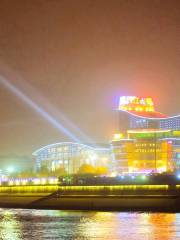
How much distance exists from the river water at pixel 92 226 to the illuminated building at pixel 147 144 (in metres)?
80.7

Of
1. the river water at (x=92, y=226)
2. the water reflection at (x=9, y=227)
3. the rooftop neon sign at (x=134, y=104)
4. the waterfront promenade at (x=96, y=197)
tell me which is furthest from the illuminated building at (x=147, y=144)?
the water reflection at (x=9, y=227)

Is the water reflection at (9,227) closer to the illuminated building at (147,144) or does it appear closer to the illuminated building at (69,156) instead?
the illuminated building at (147,144)

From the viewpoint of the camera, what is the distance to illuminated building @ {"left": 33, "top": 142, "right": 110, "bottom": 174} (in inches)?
5896

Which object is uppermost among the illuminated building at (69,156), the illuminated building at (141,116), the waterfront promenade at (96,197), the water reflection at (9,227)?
the illuminated building at (141,116)

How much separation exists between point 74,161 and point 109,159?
1126 centimetres

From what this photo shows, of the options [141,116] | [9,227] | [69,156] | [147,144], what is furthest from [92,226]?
[69,156]

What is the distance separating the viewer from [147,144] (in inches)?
5408

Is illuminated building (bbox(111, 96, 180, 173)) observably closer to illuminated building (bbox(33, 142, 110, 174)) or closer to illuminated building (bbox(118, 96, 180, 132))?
illuminated building (bbox(118, 96, 180, 132))

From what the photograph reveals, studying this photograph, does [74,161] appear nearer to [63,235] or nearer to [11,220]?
[11,220]

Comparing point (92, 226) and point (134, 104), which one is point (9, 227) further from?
point (134, 104)

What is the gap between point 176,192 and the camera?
180 ft

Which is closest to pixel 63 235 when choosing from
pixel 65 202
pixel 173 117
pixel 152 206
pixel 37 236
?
pixel 37 236

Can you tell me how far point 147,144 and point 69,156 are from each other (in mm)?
27908

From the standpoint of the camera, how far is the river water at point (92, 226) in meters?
37.8
